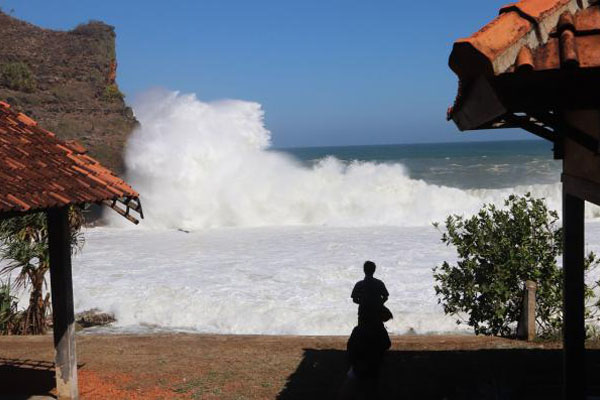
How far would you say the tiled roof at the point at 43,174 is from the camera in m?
5.27

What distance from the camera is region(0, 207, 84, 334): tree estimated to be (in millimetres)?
9914

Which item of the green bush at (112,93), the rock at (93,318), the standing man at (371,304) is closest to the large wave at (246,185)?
the green bush at (112,93)

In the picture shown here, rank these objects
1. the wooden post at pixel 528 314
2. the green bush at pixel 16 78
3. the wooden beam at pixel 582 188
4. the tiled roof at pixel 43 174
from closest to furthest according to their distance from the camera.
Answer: the wooden beam at pixel 582 188
the tiled roof at pixel 43 174
the wooden post at pixel 528 314
the green bush at pixel 16 78

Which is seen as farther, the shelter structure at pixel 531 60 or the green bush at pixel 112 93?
the green bush at pixel 112 93

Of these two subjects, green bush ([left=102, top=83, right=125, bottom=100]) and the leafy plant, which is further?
green bush ([left=102, top=83, right=125, bottom=100])

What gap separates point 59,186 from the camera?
225 inches

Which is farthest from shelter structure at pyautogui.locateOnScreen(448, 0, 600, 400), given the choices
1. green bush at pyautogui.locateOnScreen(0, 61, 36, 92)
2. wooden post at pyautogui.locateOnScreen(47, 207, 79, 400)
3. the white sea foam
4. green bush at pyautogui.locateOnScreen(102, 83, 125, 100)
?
green bush at pyautogui.locateOnScreen(102, 83, 125, 100)

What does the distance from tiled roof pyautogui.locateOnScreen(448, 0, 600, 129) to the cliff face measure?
124 ft

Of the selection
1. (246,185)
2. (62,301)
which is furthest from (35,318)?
(246,185)

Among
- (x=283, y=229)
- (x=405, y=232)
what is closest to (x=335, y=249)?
(x=405, y=232)

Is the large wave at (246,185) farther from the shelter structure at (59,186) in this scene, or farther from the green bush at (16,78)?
the shelter structure at (59,186)

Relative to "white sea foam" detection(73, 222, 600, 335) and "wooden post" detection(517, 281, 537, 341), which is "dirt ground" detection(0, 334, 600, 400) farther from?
"white sea foam" detection(73, 222, 600, 335)

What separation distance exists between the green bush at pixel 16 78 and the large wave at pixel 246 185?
313 inches

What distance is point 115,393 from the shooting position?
709 cm
